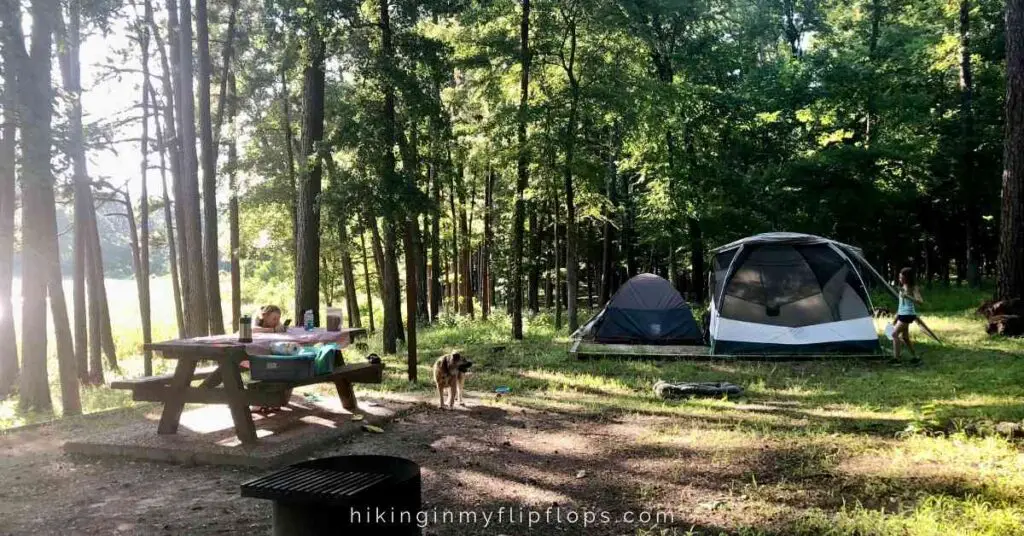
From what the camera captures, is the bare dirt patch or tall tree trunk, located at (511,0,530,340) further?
tall tree trunk, located at (511,0,530,340)

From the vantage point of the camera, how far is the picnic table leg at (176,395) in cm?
609

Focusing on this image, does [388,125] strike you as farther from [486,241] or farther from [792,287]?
[486,241]

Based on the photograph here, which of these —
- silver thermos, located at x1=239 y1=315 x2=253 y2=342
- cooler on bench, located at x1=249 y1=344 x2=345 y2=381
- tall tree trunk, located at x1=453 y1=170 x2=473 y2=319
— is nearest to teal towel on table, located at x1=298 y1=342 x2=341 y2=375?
cooler on bench, located at x1=249 y1=344 x2=345 y2=381

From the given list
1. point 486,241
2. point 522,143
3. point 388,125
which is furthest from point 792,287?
point 486,241

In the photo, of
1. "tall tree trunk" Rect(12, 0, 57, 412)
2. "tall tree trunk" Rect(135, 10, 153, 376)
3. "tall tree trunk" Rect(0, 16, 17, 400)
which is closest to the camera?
"tall tree trunk" Rect(12, 0, 57, 412)

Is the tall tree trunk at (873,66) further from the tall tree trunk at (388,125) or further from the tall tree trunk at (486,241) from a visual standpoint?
the tall tree trunk at (388,125)

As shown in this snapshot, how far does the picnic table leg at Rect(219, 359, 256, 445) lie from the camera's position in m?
5.84

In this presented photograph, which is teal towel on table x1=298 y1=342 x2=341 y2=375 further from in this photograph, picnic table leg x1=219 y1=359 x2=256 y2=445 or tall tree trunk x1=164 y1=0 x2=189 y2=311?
tall tree trunk x1=164 y1=0 x2=189 y2=311

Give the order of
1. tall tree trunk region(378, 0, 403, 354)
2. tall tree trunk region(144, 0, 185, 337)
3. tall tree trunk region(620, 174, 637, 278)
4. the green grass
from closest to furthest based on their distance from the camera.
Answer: the green grass < tall tree trunk region(378, 0, 403, 354) < tall tree trunk region(144, 0, 185, 337) < tall tree trunk region(620, 174, 637, 278)

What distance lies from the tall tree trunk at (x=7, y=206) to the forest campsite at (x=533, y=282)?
2.4 inches

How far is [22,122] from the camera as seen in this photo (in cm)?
909

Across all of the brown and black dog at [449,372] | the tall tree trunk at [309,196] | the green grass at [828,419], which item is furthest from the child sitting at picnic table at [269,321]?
the tall tree trunk at [309,196]

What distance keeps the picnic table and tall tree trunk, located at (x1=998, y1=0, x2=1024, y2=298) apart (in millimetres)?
12307

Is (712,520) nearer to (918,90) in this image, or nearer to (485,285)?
(485,285)
